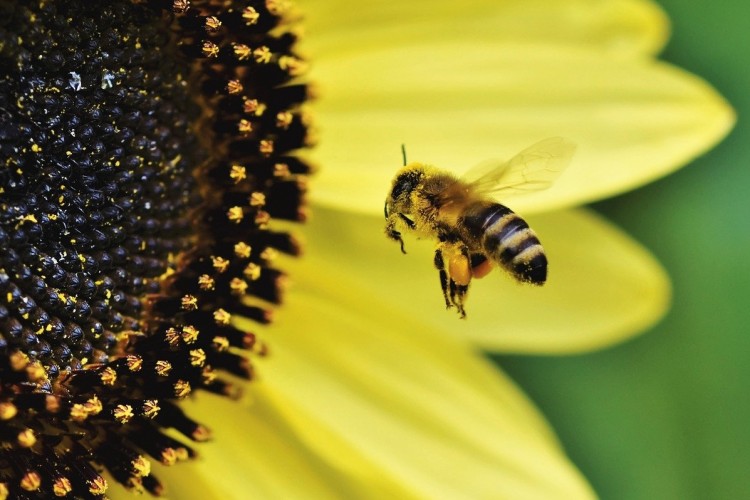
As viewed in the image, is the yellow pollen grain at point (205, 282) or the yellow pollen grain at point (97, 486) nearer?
the yellow pollen grain at point (97, 486)

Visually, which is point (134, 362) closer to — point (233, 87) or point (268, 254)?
point (268, 254)

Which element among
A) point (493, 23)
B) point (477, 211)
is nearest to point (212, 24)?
point (477, 211)

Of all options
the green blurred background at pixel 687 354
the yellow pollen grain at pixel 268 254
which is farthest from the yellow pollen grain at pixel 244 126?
the green blurred background at pixel 687 354

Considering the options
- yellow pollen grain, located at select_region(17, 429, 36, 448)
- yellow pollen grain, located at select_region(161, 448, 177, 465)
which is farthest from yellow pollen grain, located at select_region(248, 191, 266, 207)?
yellow pollen grain, located at select_region(17, 429, 36, 448)

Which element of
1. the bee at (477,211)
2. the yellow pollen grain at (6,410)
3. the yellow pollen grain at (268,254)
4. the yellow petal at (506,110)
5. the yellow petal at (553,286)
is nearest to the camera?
the yellow pollen grain at (6,410)

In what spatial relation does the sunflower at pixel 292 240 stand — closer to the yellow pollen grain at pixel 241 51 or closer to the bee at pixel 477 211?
the yellow pollen grain at pixel 241 51
